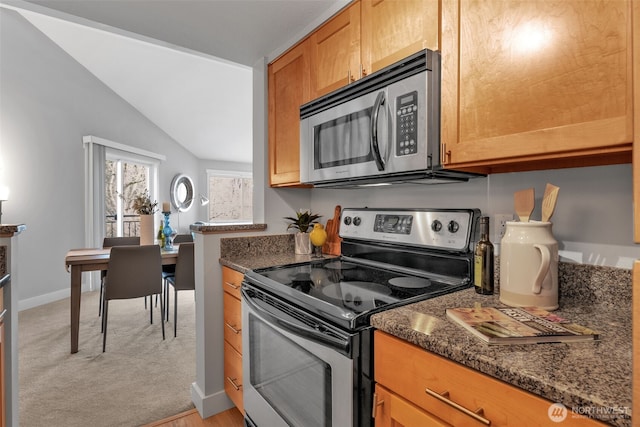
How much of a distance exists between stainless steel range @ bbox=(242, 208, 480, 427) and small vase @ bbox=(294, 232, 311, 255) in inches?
10.3

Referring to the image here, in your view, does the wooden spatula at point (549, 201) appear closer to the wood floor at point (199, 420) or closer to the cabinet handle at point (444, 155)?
the cabinet handle at point (444, 155)

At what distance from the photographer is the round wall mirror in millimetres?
6375

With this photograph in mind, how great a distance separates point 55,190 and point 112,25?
3.21 m

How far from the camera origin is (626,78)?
766 mm

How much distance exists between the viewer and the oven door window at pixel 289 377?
1.10 metres

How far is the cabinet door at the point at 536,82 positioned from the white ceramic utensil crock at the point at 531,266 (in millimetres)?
219

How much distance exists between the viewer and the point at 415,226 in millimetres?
1530

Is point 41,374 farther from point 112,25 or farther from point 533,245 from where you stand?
point 533,245

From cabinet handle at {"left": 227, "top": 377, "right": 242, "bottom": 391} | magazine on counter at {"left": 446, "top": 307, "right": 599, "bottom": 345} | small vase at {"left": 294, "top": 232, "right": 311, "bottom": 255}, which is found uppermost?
small vase at {"left": 294, "top": 232, "right": 311, "bottom": 255}

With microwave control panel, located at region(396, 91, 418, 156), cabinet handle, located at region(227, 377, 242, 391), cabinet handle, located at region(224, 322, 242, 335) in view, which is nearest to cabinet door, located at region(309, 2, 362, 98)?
microwave control panel, located at region(396, 91, 418, 156)

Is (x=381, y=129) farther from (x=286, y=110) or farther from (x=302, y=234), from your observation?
(x=302, y=234)

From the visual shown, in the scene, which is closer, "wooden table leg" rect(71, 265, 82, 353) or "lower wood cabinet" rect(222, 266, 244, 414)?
"lower wood cabinet" rect(222, 266, 244, 414)

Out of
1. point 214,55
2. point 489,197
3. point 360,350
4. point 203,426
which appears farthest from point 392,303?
point 214,55

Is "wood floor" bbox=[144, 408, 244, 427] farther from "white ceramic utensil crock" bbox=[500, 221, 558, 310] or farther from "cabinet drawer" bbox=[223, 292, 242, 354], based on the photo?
"white ceramic utensil crock" bbox=[500, 221, 558, 310]
